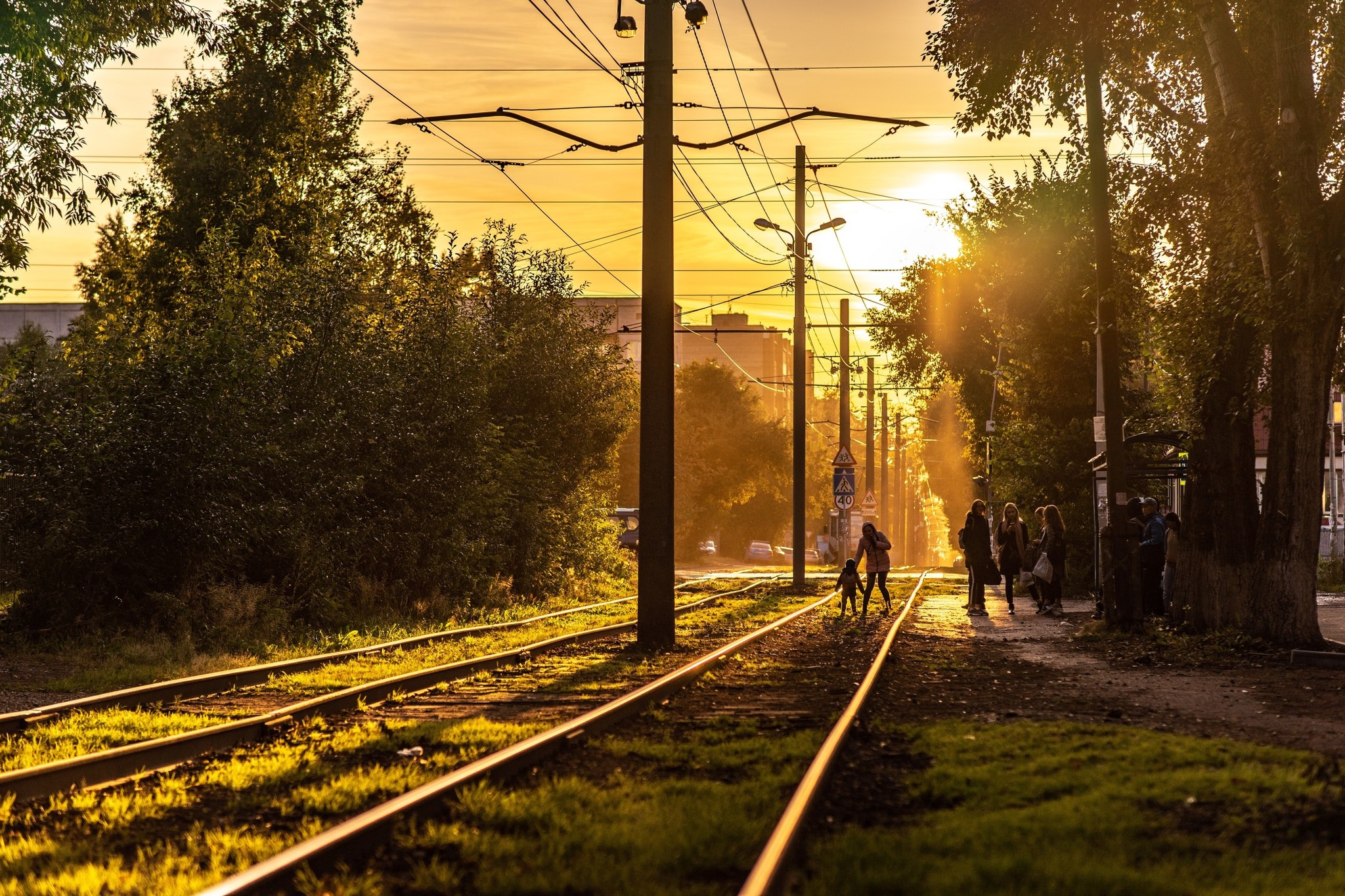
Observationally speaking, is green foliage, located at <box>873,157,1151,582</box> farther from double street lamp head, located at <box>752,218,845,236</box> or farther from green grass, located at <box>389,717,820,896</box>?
green grass, located at <box>389,717,820,896</box>

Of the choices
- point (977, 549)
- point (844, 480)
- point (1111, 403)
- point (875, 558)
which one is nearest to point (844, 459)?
point (844, 480)

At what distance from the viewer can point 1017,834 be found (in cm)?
605

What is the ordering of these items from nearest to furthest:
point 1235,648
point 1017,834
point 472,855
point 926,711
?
1. point 472,855
2. point 1017,834
3. point 926,711
4. point 1235,648

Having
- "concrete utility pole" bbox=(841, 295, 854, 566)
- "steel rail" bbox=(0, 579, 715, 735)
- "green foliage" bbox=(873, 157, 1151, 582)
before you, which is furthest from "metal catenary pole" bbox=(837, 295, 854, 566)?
"steel rail" bbox=(0, 579, 715, 735)

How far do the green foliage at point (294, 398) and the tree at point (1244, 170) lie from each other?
1048 cm

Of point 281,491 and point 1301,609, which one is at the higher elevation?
point 281,491

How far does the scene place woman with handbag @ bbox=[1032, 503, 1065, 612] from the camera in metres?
24.2

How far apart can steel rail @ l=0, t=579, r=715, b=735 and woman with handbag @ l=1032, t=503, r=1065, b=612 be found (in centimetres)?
1144

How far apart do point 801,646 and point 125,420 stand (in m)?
8.94

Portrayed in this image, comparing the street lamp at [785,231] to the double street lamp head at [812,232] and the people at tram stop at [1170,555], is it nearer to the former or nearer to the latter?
the double street lamp head at [812,232]

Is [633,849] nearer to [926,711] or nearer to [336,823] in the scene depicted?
[336,823]

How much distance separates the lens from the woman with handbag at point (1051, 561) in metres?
24.2

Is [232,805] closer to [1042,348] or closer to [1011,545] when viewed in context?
[1011,545]

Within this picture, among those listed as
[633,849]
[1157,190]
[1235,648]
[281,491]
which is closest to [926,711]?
[633,849]
